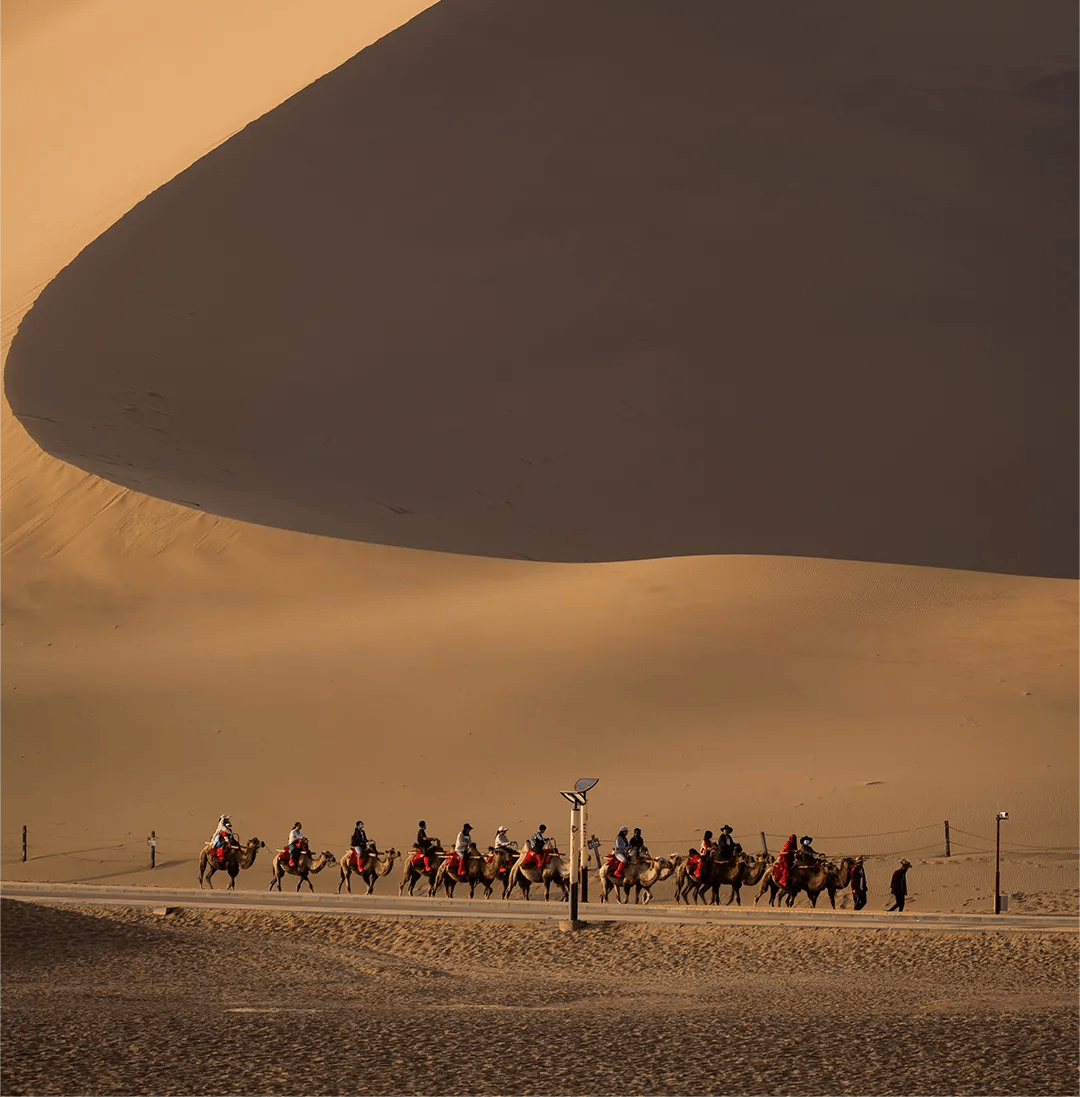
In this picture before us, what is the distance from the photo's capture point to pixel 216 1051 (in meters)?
11.2

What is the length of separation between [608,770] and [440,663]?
4.47m

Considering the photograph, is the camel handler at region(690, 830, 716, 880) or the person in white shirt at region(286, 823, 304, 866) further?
the person in white shirt at region(286, 823, 304, 866)

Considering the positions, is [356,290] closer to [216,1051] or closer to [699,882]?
[699,882]

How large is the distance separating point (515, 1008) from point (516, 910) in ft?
22.0

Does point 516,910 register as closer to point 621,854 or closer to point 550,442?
point 621,854

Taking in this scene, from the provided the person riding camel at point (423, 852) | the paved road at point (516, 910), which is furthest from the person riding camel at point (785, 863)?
the person riding camel at point (423, 852)

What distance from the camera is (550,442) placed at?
40.5m

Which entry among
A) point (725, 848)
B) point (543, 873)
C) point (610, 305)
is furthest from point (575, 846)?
point (610, 305)

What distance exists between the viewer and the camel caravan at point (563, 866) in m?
19.7

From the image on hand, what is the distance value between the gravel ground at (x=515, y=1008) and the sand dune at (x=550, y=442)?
5.48 metres

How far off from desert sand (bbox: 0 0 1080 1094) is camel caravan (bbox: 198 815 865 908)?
1.68 m

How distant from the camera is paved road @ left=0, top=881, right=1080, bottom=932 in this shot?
17781 millimetres

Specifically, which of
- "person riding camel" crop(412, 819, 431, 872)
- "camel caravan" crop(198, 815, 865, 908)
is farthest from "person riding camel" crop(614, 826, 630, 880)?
"person riding camel" crop(412, 819, 431, 872)

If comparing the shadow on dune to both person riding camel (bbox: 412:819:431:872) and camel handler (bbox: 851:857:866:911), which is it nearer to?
person riding camel (bbox: 412:819:431:872)
